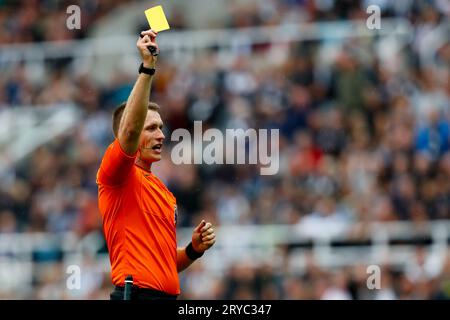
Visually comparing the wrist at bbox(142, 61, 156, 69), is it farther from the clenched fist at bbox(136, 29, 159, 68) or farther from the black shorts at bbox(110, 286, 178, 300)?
the black shorts at bbox(110, 286, 178, 300)

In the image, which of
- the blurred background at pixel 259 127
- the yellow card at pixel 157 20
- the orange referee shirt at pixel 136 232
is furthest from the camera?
the blurred background at pixel 259 127

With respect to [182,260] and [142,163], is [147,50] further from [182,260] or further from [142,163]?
[182,260]

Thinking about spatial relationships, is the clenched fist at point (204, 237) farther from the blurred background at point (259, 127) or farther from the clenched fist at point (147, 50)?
the blurred background at point (259, 127)

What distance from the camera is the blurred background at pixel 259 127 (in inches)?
591

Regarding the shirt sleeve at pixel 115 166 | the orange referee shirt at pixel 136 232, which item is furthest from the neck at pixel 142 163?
the shirt sleeve at pixel 115 166

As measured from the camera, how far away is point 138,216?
27.5 feet

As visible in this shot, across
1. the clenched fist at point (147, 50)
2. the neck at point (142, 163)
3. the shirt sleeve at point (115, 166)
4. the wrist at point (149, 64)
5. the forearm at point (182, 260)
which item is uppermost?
the clenched fist at point (147, 50)

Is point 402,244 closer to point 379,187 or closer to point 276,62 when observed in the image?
point 379,187

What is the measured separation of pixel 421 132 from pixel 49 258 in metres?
4.83

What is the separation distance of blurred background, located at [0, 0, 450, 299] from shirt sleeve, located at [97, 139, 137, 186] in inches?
253

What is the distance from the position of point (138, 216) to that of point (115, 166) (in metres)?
0.42

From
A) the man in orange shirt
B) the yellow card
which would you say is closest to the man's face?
the man in orange shirt

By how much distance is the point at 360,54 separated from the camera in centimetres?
1698
